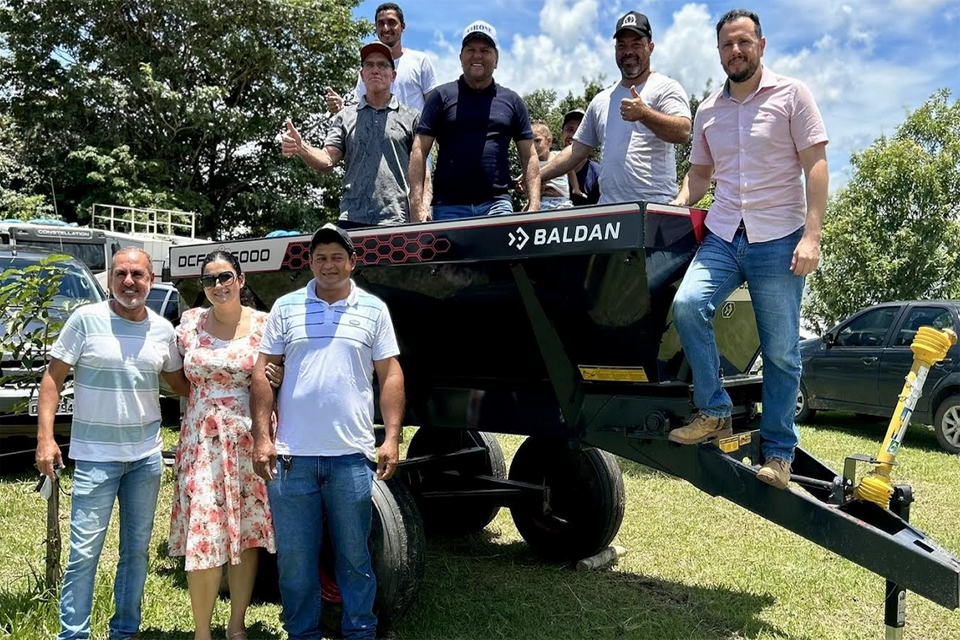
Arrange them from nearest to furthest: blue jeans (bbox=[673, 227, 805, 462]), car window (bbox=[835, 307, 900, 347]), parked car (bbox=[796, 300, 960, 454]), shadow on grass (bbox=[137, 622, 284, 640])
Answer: blue jeans (bbox=[673, 227, 805, 462]), shadow on grass (bbox=[137, 622, 284, 640]), parked car (bbox=[796, 300, 960, 454]), car window (bbox=[835, 307, 900, 347])

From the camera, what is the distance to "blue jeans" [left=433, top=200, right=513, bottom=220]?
15.4ft

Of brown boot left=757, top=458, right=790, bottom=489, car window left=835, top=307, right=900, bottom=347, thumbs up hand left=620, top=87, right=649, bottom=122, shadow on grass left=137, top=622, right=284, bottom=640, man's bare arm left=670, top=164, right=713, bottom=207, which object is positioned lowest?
shadow on grass left=137, top=622, right=284, bottom=640

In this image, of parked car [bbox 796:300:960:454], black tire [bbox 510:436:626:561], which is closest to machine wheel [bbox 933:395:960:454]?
parked car [bbox 796:300:960:454]

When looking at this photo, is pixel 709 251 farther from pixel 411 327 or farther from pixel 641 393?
pixel 411 327

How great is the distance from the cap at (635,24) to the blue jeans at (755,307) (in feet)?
4.80

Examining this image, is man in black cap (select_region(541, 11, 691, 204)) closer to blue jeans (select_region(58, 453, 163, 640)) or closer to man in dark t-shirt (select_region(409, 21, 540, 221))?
man in dark t-shirt (select_region(409, 21, 540, 221))

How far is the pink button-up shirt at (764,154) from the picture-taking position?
3.78 m

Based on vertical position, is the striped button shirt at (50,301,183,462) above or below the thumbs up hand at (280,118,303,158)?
below

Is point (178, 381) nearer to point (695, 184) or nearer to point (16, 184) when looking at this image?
point (695, 184)

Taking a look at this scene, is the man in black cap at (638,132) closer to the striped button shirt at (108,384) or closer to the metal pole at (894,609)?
the metal pole at (894,609)

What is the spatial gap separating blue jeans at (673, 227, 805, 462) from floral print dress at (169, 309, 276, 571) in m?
1.94

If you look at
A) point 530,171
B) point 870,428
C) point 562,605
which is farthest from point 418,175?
point 870,428

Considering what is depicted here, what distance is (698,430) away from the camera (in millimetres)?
3955

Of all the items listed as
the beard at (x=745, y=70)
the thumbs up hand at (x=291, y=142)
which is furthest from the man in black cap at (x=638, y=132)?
the thumbs up hand at (x=291, y=142)
